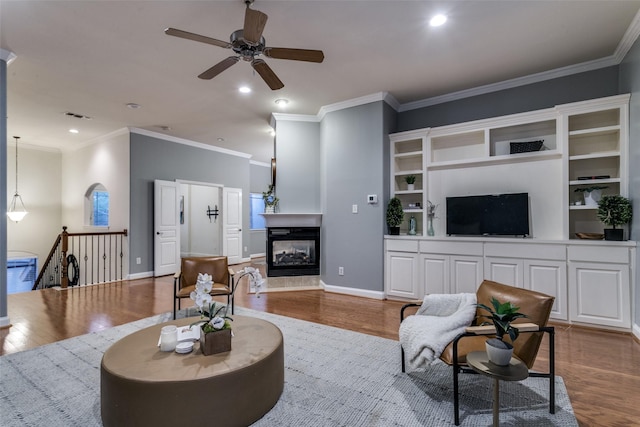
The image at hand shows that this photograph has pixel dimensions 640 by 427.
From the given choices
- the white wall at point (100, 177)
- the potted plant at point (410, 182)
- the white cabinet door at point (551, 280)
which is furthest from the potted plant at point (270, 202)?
the white cabinet door at point (551, 280)

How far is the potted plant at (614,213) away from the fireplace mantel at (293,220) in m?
3.63

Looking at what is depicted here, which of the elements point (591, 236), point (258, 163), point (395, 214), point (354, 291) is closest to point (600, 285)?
point (591, 236)

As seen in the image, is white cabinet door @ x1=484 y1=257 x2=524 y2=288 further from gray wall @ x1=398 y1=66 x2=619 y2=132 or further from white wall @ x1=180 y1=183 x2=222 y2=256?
white wall @ x1=180 y1=183 x2=222 y2=256

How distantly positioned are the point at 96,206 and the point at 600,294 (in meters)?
9.32

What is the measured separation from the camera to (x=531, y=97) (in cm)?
407

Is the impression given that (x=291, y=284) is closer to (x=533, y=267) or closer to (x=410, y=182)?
(x=410, y=182)

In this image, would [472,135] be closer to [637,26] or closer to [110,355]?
[637,26]

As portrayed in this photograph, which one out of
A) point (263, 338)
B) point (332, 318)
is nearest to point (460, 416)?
point (263, 338)

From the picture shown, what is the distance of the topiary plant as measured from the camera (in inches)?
127

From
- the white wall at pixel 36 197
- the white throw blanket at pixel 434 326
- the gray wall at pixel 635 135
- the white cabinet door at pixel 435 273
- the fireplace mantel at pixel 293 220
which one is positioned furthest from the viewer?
the white wall at pixel 36 197

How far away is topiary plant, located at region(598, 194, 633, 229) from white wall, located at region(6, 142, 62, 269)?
1059 centimetres

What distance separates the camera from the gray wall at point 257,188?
9.09 m

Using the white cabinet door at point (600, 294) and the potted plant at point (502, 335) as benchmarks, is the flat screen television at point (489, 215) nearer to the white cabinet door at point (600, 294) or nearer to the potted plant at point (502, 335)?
the white cabinet door at point (600, 294)

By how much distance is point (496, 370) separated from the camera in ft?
5.20
